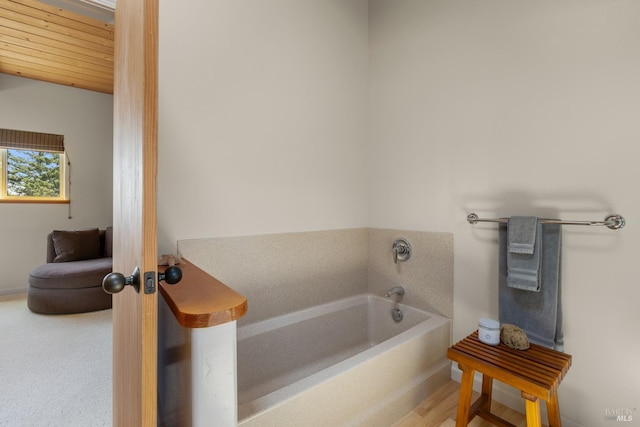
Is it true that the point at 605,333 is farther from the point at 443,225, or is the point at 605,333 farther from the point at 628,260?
the point at 443,225

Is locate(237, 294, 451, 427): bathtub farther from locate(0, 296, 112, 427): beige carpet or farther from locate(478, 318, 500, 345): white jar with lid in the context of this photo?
locate(0, 296, 112, 427): beige carpet

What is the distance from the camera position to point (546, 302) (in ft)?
4.78

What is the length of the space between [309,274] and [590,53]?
1951 mm

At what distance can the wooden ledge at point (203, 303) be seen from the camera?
74cm

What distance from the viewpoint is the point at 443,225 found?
76.9 inches

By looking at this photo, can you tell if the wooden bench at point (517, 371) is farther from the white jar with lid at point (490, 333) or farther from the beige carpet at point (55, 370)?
the beige carpet at point (55, 370)

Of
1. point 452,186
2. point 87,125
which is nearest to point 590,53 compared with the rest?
point 452,186

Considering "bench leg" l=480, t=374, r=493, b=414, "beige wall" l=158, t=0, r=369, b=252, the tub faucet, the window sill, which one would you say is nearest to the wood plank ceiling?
"beige wall" l=158, t=0, r=369, b=252

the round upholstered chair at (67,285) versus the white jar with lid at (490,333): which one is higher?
the white jar with lid at (490,333)

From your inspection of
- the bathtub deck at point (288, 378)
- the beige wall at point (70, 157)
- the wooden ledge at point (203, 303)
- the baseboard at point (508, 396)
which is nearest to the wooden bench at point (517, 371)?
the baseboard at point (508, 396)

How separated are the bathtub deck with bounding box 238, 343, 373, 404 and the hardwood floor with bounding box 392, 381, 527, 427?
1.92 ft

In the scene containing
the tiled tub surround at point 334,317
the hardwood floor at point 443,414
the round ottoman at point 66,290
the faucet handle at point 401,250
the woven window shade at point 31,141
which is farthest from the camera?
the woven window shade at point 31,141

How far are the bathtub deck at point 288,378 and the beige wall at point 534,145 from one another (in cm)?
83

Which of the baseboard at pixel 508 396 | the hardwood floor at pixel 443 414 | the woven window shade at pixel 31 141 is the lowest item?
the hardwood floor at pixel 443 414
